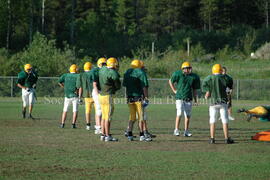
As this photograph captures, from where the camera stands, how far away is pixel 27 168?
10781mm

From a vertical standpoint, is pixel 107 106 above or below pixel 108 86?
below

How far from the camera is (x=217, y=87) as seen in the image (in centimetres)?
1535

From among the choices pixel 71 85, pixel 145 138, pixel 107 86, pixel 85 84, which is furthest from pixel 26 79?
pixel 145 138

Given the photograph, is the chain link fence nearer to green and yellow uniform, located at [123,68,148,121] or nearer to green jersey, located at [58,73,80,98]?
green jersey, located at [58,73,80,98]

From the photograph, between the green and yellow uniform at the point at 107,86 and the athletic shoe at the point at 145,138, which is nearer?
the green and yellow uniform at the point at 107,86

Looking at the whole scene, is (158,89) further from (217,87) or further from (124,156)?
(124,156)

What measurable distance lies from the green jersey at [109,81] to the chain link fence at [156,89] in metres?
26.9

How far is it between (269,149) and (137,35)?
8158cm

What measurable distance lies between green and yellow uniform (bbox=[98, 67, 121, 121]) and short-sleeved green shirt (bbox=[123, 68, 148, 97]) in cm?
40

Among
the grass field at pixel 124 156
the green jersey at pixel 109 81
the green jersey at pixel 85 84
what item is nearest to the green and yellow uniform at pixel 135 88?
the green jersey at pixel 109 81

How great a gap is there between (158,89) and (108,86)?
28303 millimetres

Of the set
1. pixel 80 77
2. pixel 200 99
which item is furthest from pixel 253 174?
pixel 200 99

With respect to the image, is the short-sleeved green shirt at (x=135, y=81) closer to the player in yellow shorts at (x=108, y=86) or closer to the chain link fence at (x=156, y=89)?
the player in yellow shorts at (x=108, y=86)

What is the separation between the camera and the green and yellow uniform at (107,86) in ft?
50.1
